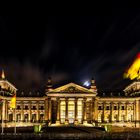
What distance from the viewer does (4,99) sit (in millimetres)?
152250

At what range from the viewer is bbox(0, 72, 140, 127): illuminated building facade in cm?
15550

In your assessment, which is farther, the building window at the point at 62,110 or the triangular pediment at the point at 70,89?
the building window at the point at 62,110

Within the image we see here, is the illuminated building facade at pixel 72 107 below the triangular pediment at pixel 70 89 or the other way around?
below

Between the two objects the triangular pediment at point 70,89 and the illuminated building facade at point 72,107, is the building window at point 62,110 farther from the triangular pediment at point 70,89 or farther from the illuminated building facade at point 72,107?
the triangular pediment at point 70,89

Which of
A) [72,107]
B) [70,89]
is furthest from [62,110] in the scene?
[70,89]

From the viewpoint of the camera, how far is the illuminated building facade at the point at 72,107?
155500 millimetres

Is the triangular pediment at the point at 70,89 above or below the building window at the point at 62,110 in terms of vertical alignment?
above

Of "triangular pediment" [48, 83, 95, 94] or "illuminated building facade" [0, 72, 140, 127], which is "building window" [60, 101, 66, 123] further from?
"triangular pediment" [48, 83, 95, 94]

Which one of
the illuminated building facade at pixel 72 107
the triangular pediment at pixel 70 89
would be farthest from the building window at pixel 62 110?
the triangular pediment at pixel 70 89

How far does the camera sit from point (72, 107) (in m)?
159

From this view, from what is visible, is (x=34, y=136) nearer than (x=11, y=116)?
Yes

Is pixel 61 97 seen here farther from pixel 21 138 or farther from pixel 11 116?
pixel 21 138

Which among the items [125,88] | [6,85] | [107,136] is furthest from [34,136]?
[125,88]

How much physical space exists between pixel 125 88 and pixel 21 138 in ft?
357
